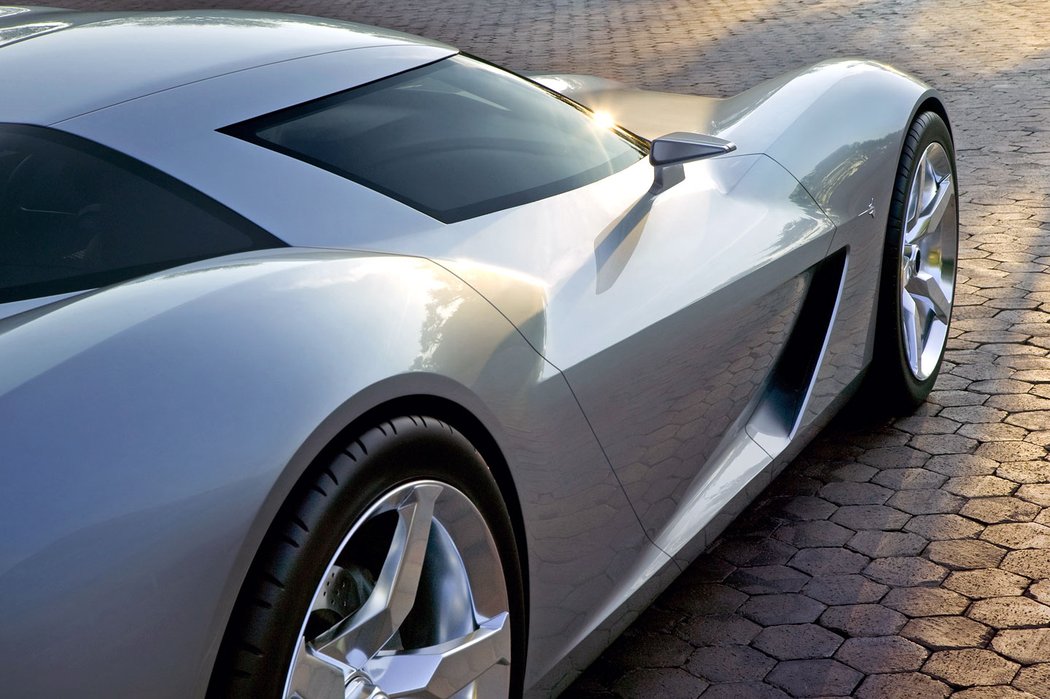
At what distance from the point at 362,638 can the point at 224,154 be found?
968mm

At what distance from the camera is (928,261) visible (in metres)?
3.91

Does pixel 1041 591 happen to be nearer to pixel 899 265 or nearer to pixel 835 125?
pixel 899 265

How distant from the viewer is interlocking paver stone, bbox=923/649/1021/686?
2541mm

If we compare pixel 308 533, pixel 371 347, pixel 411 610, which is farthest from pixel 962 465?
pixel 308 533

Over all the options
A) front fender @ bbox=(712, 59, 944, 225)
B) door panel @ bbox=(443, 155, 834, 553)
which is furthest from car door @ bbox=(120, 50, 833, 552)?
front fender @ bbox=(712, 59, 944, 225)

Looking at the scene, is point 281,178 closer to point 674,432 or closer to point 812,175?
point 674,432

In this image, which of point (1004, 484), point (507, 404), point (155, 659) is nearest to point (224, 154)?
point (507, 404)

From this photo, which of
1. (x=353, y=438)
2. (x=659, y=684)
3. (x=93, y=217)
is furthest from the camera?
(x=659, y=684)

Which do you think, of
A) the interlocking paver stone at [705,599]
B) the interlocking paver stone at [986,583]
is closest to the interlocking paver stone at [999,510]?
the interlocking paver stone at [986,583]

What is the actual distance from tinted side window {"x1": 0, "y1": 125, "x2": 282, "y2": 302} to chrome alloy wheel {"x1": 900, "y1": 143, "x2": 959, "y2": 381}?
2.28m

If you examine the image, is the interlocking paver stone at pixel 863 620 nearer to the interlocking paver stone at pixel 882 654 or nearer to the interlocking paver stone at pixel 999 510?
the interlocking paver stone at pixel 882 654

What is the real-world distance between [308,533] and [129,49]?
136cm

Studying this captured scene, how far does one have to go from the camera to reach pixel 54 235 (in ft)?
6.77

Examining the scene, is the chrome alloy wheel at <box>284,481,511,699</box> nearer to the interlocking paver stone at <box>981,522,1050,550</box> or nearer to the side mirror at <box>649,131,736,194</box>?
the side mirror at <box>649,131,736,194</box>
